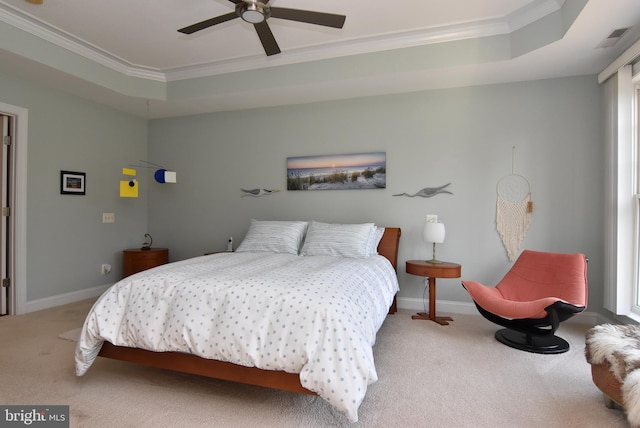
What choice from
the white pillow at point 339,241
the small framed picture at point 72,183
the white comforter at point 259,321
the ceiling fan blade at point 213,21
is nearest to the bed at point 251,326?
the white comforter at point 259,321

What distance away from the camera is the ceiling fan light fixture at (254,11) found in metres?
2.22

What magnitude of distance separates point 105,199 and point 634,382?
5234 millimetres

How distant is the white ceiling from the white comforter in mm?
2190

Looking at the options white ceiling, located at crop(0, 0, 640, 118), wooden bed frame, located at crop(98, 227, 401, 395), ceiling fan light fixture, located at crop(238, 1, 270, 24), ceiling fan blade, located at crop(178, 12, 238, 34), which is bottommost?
wooden bed frame, located at crop(98, 227, 401, 395)

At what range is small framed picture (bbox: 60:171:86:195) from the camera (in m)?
4.03

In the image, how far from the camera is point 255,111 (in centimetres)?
460

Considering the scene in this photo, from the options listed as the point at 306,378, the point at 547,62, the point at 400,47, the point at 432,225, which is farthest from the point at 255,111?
the point at 306,378

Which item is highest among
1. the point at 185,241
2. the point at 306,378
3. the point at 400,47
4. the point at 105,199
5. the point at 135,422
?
the point at 400,47

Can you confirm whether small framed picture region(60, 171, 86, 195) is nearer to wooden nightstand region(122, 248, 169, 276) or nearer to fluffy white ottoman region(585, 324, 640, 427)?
wooden nightstand region(122, 248, 169, 276)

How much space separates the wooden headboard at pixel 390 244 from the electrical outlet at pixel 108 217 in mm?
3508

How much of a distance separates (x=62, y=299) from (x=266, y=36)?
3763mm

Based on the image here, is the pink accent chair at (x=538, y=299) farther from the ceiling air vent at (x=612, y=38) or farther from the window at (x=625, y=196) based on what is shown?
the ceiling air vent at (x=612, y=38)

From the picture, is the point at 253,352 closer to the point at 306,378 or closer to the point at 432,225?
the point at 306,378

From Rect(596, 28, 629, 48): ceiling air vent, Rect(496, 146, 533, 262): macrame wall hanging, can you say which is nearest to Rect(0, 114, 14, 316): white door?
Rect(496, 146, 533, 262): macrame wall hanging
